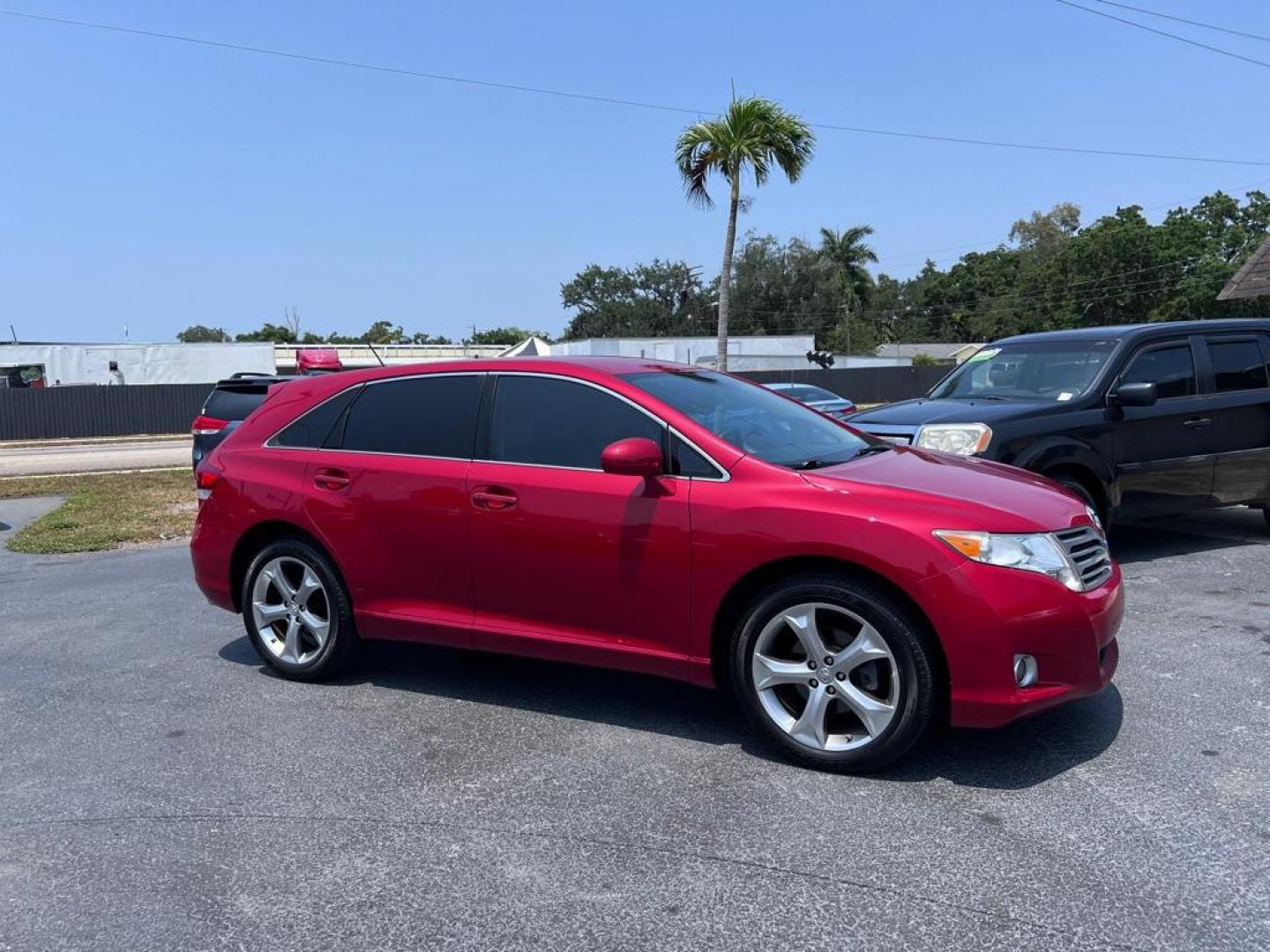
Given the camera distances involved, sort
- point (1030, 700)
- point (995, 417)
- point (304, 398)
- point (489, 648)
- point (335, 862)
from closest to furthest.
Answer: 1. point (335, 862)
2. point (1030, 700)
3. point (489, 648)
4. point (304, 398)
5. point (995, 417)

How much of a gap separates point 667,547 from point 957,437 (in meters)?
3.48

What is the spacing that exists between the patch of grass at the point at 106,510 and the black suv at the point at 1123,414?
7.63 meters

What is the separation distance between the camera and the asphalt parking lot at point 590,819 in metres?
2.98

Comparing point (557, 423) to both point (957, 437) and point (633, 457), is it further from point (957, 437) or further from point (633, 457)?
point (957, 437)

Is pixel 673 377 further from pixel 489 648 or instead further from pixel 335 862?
pixel 335 862

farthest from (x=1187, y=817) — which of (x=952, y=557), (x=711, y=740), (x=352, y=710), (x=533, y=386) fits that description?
(x=352, y=710)

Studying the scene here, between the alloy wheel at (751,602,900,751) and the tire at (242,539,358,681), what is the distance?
2.26 metres

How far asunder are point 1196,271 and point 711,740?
2615 inches

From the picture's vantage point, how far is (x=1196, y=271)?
60.5 m

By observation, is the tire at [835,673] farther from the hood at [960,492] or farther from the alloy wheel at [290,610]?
the alloy wheel at [290,610]

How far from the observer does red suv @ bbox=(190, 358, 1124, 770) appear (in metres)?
3.80

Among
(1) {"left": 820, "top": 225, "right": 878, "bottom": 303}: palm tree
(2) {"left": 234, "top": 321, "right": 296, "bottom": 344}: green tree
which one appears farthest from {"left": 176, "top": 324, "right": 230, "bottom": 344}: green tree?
(1) {"left": 820, "top": 225, "right": 878, "bottom": 303}: palm tree

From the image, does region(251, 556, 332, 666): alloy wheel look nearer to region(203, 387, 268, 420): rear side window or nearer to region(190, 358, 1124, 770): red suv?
region(190, 358, 1124, 770): red suv

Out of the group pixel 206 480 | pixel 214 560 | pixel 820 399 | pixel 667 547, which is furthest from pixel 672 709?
pixel 820 399
